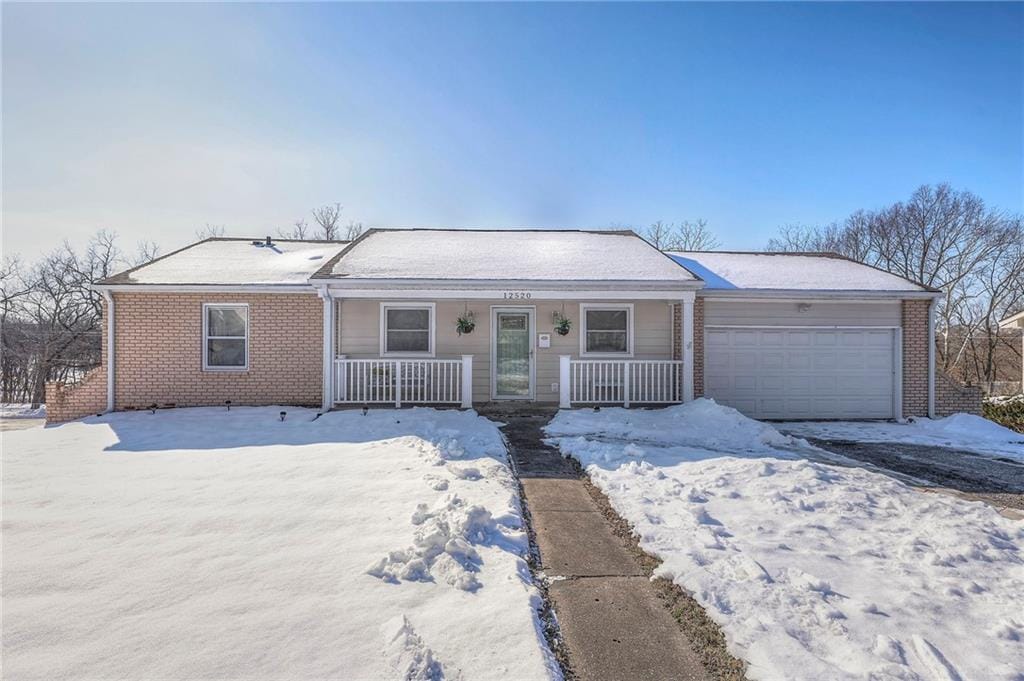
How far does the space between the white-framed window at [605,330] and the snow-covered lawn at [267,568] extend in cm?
507

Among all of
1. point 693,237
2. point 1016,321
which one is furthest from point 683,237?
point 1016,321

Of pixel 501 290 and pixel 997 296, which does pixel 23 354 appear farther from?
pixel 997 296

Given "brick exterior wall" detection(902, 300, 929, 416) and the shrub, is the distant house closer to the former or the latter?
"brick exterior wall" detection(902, 300, 929, 416)

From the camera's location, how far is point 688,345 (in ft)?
29.4

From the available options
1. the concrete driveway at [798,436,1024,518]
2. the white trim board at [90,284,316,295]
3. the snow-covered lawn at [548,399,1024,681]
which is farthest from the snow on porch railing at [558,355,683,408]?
the white trim board at [90,284,316,295]

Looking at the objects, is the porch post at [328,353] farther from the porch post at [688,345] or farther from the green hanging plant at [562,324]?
the porch post at [688,345]

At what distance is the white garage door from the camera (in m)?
9.79

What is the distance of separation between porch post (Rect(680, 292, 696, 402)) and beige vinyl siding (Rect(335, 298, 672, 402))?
124 centimetres

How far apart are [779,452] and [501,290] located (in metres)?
5.06

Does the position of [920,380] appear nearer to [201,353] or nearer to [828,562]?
[828,562]

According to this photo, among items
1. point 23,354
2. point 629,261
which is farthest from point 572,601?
point 23,354

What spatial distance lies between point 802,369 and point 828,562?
7584mm

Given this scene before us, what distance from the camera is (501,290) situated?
8805 millimetres

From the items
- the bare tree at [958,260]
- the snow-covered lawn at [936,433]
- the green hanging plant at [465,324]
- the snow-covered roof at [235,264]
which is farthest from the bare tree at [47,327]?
the bare tree at [958,260]
